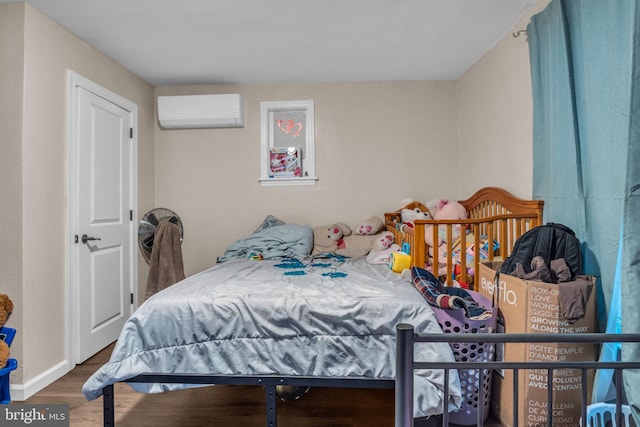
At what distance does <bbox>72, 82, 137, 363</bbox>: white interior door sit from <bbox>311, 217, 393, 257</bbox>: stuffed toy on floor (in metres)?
1.71

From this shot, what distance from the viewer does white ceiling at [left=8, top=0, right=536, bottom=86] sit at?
238 cm

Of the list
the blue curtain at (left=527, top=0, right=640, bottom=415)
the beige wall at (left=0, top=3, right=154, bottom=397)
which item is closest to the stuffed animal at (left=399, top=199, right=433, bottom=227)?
the blue curtain at (left=527, top=0, right=640, bottom=415)

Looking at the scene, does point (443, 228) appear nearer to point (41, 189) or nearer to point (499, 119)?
point (499, 119)

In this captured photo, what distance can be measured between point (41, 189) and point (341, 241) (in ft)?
7.69

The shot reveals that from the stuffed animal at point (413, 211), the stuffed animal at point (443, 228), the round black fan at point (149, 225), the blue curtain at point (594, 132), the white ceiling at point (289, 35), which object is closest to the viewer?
the blue curtain at point (594, 132)

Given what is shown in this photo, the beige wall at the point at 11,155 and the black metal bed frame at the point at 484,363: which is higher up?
the beige wall at the point at 11,155

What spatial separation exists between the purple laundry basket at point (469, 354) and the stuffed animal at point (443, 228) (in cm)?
65

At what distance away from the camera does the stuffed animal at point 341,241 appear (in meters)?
3.43

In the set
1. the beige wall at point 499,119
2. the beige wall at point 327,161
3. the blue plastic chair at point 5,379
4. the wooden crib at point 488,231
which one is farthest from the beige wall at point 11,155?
the beige wall at point 499,119

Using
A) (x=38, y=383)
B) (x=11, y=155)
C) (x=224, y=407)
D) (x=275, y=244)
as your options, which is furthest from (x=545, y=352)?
(x=11, y=155)

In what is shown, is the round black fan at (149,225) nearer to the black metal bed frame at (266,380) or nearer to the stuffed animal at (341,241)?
the stuffed animal at (341,241)

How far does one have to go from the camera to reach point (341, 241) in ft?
11.9

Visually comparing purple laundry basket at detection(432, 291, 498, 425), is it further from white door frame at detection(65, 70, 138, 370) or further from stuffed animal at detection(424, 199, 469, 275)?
white door frame at detection(65, 70, 138, 370)

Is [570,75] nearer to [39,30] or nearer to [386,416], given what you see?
[386,416]
